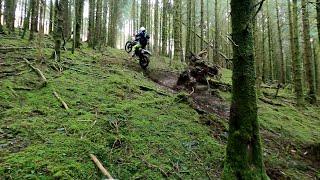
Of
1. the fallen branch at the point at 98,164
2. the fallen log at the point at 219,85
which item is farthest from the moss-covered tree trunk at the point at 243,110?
the fallen log at the point at 219,85

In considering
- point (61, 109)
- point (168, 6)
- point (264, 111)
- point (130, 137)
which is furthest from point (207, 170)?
point (168, 6)

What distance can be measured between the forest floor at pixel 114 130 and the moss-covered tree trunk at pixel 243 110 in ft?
2.29

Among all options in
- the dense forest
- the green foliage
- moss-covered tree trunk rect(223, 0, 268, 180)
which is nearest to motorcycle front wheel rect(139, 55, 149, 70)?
the dense forest

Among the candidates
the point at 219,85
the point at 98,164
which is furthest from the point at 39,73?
the point at 219,85

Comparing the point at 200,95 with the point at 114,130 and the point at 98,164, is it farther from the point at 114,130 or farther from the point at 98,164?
the point at 98,164

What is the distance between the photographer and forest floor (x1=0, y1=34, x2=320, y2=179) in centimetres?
404

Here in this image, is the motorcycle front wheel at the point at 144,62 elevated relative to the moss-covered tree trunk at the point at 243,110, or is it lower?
elevated

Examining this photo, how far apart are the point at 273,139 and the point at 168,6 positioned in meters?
15.8

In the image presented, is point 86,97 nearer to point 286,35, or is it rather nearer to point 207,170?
point 207,170

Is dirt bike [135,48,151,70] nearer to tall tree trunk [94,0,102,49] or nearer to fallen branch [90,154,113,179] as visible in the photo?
tall tree trunk [94,0,102,49]

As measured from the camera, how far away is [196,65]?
9844mm

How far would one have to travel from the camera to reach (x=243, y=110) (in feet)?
13.2

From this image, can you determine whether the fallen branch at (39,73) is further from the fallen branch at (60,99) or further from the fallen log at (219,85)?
the fallen log at (219,85)

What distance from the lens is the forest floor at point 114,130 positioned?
4035 millimetres
